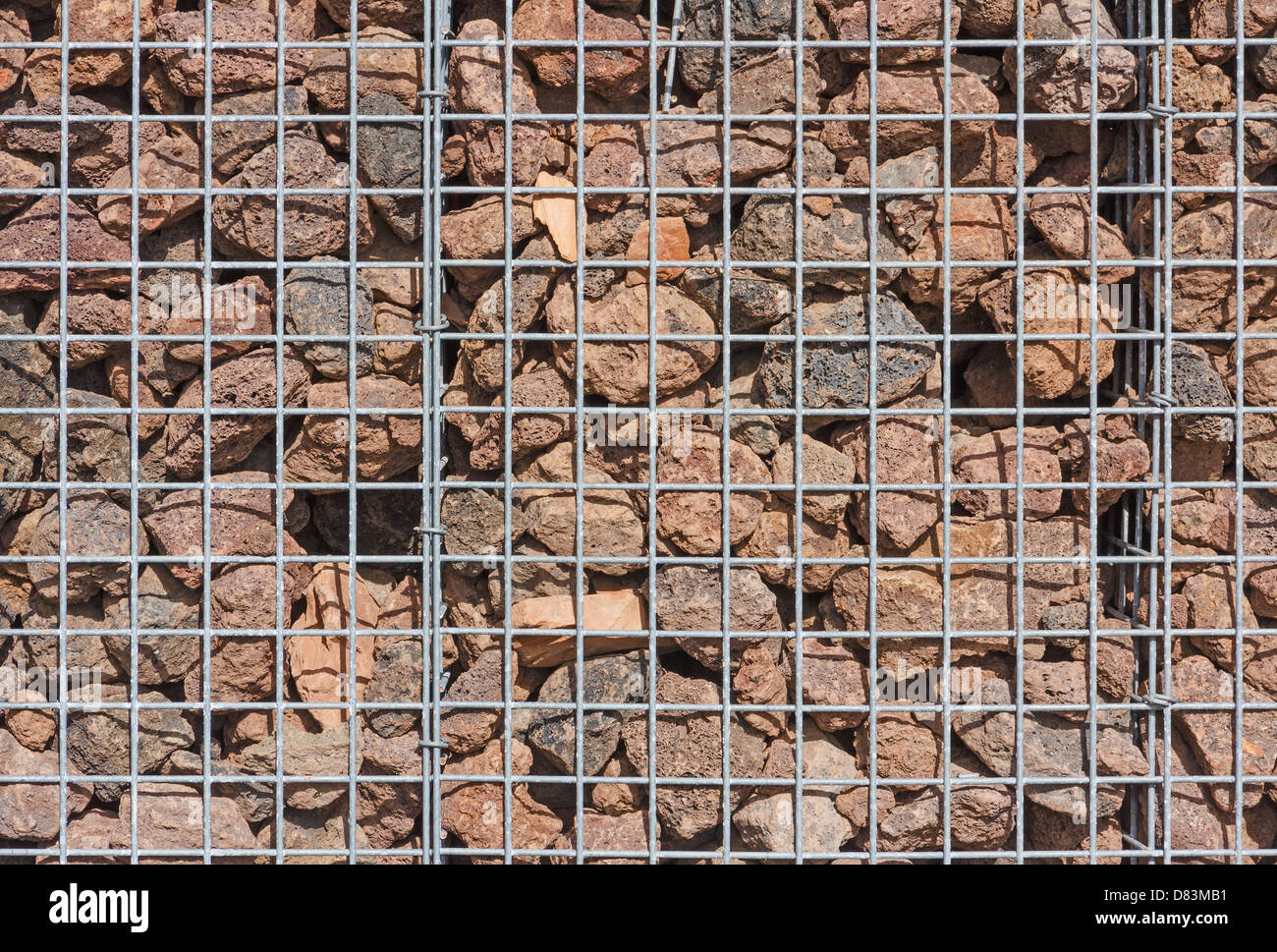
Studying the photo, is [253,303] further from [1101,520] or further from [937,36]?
[1101,520]

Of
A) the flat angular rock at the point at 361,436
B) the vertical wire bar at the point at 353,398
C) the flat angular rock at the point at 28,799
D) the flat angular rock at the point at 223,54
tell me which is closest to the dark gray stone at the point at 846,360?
the flat angular rock at the point at 361,436

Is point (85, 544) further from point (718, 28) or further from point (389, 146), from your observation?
point (718, 28)

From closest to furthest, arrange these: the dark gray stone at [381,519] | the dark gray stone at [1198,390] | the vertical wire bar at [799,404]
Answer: the vertical wire bar at [799,404] → the dark gray stone at [1198,390] → the dark gray stone at [381,519]

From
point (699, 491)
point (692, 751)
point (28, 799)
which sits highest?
point (699, 491)

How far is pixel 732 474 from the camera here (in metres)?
3.10

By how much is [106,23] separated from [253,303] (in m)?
1.01

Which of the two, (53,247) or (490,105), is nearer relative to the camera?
(490,105)

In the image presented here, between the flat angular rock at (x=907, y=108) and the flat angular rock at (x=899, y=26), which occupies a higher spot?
the flat angular rock at (x=899, y=26)

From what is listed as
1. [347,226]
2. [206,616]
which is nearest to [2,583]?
[206,616]

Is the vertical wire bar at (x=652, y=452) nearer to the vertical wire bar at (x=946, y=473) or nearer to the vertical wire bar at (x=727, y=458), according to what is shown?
the vertical wire bar at (x=727, y=458)

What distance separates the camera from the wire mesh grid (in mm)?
3033

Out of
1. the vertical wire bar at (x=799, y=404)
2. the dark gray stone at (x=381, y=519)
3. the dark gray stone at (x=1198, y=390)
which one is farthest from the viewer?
the dark gray stone at (x=381, y=519)

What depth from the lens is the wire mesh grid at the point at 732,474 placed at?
3033mm

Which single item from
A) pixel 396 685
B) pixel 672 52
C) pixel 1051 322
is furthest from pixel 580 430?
pixel 1051 322
